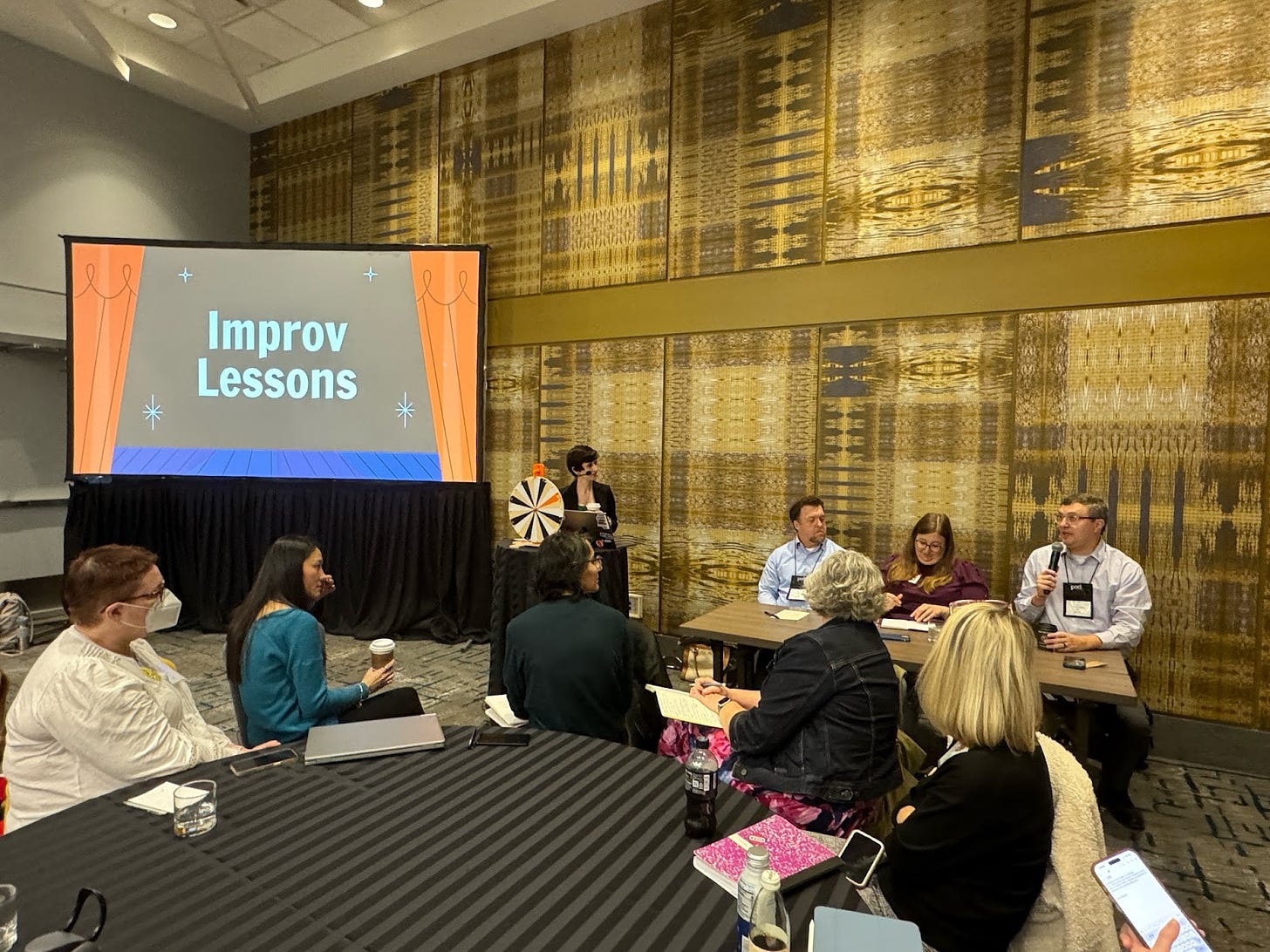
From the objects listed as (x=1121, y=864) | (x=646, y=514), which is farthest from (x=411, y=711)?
(x=646, y=514)

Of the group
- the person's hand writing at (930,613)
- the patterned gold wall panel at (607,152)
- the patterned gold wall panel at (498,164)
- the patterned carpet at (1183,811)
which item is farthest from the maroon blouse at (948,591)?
the patterned gold wall panel at (498,164)

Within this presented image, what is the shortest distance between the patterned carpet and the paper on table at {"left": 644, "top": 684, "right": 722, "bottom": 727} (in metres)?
1.61

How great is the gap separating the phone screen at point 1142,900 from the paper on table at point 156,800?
166 cm

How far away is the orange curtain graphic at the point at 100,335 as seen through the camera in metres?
5.20

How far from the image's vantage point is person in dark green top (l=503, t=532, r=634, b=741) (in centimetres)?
208

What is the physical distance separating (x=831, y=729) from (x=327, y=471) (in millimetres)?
4629

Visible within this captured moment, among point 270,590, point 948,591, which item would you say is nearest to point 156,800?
point 270,590

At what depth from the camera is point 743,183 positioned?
4.58 metres

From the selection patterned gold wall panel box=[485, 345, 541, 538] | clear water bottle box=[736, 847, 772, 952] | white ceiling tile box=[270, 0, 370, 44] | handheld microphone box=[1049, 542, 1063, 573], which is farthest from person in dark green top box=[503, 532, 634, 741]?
white ceiling tile box=[270, 0, 370, 44]

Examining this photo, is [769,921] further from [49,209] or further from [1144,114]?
[49,209]

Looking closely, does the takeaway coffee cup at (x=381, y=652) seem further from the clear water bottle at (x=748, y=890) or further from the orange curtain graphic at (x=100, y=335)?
the orange curtain graphic at (x=100, y=335)

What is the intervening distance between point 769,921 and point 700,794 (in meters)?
0.31

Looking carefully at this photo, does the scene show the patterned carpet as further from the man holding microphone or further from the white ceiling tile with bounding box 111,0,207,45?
the white ceiling tile with bounding box 111,0,207,45

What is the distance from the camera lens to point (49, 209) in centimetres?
540
